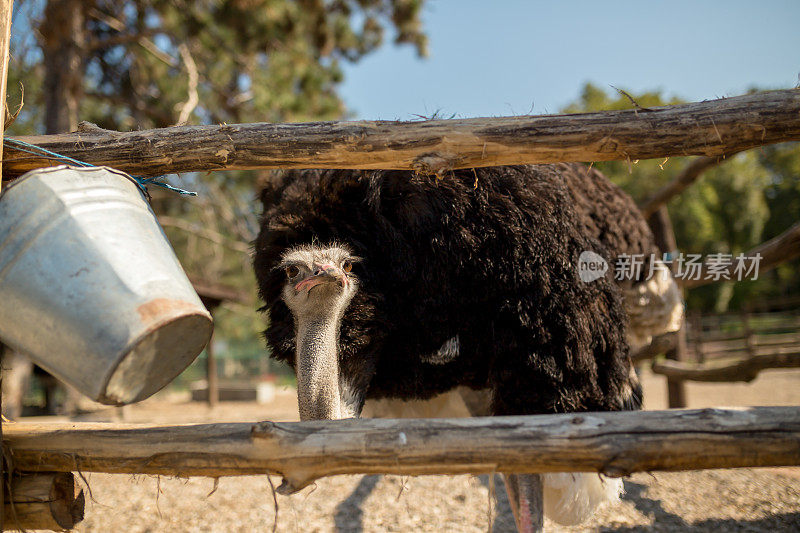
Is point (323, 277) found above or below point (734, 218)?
below

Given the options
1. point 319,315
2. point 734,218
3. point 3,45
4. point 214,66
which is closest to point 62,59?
point 214,66

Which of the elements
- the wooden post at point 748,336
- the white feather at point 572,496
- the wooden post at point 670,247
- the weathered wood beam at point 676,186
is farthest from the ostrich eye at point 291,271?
the wooden post at point 748,336

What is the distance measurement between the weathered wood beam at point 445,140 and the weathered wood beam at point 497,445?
749 millimetres

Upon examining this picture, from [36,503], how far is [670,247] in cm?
482

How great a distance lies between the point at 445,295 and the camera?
8.03 feet

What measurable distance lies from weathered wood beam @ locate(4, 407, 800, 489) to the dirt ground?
182cm

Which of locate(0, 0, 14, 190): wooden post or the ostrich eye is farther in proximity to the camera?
the ostrich eye

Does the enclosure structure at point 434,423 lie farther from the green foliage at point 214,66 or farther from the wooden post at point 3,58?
the green foliage at point 214,66

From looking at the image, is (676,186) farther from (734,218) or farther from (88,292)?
(734,218)

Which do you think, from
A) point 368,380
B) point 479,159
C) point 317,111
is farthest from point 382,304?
point 317,111

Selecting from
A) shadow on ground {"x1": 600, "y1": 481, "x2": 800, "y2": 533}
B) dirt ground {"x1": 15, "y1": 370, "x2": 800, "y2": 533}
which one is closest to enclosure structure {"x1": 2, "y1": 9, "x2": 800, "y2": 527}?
dirt ground {"x1": 15, "y1": 370, "x2": 800, "y2": 533}

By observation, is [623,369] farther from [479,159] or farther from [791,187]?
[791,187]

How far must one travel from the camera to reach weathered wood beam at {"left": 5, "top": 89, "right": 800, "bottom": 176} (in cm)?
171

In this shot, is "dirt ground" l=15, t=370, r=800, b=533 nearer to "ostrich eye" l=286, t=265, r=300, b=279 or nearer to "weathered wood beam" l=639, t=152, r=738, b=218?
"ostrich eye" l=286, t=265, r=300, b=279
